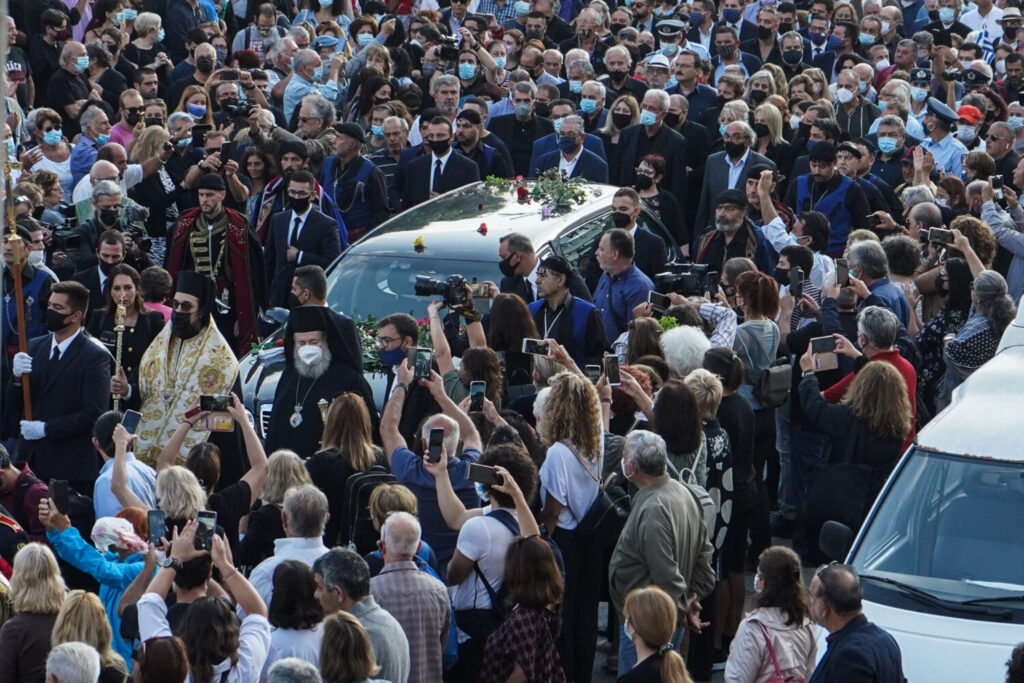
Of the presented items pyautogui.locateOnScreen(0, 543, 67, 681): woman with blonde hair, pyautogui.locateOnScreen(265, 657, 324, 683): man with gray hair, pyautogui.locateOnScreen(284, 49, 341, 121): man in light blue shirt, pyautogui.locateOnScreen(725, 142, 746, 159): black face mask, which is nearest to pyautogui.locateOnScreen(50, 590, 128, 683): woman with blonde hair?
pyautogui.locateOnScreen(0, 543, 67, 681): woman with blonde hair

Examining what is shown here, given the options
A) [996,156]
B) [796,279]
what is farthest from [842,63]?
[796,279]

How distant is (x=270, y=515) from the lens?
25.9ft

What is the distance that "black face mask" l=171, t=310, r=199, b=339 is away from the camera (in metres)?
10.2

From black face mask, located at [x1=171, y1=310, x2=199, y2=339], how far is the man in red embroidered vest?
2327 mm

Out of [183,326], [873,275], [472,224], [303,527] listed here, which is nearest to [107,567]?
[303,527]

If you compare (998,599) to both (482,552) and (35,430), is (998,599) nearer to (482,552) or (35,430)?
(482,552)

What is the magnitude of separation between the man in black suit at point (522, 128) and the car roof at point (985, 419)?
8.86 metres

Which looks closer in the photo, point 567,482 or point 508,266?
point 567,482

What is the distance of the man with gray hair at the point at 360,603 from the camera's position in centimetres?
666

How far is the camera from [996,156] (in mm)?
16062

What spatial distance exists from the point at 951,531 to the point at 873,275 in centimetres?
391

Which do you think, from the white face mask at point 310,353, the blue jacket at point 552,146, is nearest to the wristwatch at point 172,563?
the white face mask at point 310,353

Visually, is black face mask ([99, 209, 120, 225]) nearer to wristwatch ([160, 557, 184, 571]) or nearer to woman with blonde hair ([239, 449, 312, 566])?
woman with blonde hair ([239, 449, 312, 566])

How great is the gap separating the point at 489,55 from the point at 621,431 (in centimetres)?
1042
